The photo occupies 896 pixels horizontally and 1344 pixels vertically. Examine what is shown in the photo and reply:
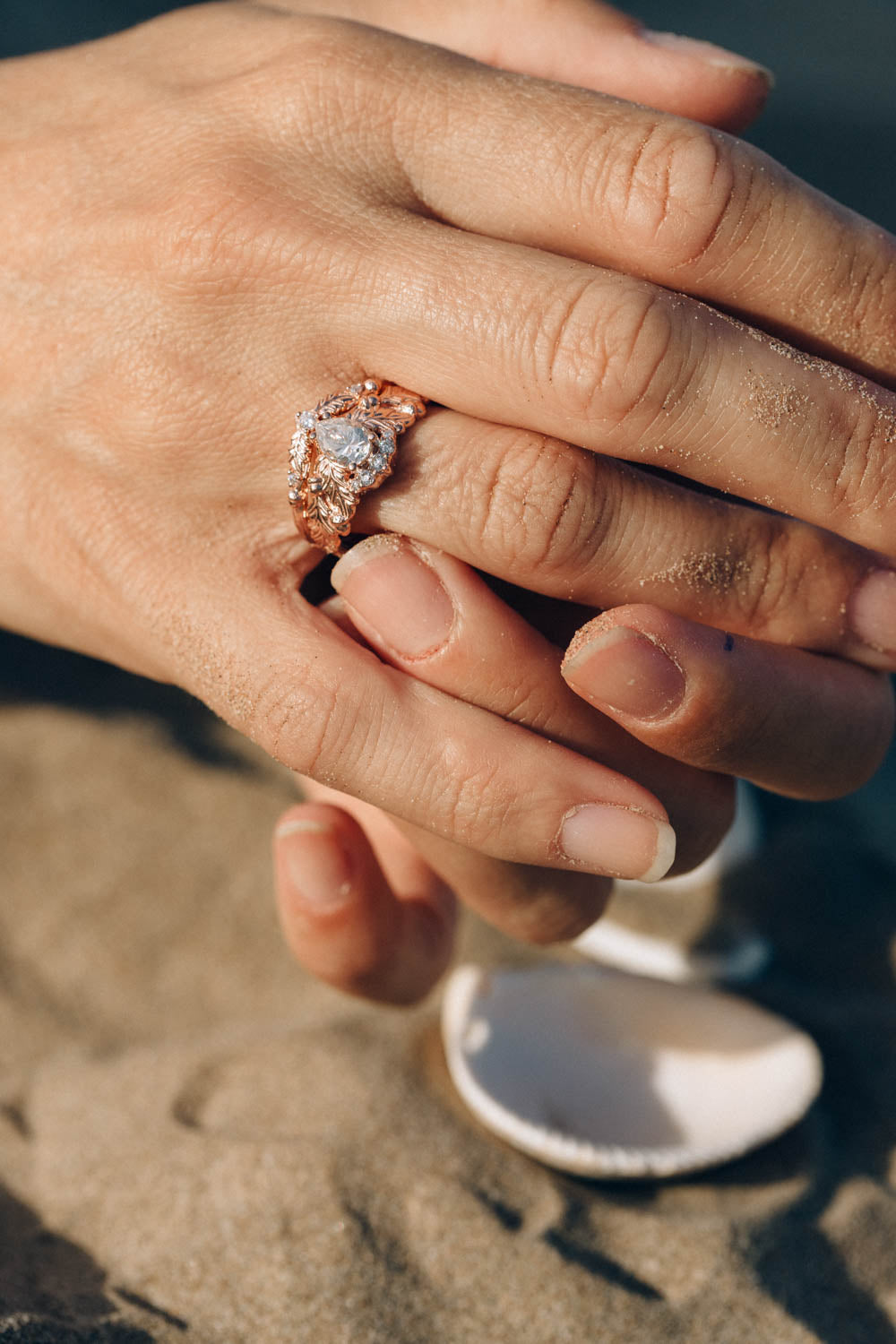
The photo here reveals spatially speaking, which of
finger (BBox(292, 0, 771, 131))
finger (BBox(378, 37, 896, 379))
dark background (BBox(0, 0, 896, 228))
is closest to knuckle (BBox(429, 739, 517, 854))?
finger (BBox(378, 37, 896, 379))

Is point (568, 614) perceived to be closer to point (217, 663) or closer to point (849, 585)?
point (849, 585)

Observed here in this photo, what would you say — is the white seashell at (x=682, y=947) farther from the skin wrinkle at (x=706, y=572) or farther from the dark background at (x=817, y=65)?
the dark background at (x=817, y=65)

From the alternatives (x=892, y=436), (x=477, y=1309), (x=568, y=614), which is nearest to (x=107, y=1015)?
(x=477, y=1309)

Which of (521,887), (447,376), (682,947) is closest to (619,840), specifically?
(521,887)

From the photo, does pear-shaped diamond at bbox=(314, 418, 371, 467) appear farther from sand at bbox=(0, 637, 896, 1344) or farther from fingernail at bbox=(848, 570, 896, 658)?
sand at bbox=(0, 637, 896, 1344)

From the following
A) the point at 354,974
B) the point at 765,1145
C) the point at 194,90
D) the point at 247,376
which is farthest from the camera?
the point at 765,1145

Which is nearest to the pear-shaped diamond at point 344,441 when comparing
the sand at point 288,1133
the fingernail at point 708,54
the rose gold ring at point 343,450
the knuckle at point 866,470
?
the rose gold ring at point 343,450
